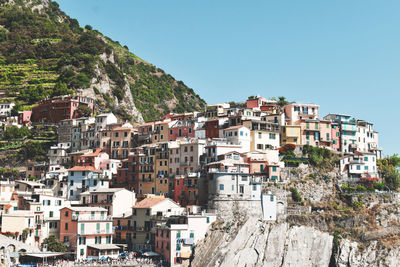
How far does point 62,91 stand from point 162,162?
46833 mm

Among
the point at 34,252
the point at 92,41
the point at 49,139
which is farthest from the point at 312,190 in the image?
the point at 92,41

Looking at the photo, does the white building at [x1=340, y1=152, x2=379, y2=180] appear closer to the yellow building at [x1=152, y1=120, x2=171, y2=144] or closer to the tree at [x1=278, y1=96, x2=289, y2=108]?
the tree at [x1=278, y1=96, x2=289, y2=108]

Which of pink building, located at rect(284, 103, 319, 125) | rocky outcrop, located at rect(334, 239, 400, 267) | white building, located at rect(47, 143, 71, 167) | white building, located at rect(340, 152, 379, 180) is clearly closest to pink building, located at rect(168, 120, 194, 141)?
pink building, located at rect(284, 103, 319, 125)

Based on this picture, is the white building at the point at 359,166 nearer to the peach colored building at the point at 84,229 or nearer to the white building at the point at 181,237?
the white building at the point at 181,237

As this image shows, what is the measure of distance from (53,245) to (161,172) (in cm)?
2443

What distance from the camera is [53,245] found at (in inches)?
3027

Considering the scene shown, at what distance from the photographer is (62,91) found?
431 feet

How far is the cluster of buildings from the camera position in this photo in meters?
79.8

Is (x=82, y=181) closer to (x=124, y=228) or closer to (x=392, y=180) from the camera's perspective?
(x=124, y=228)

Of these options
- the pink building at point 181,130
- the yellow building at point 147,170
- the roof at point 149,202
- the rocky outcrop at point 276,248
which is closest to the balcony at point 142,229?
the roof at point 149,202

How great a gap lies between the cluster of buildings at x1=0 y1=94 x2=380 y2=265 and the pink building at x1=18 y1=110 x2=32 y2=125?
10.3 m

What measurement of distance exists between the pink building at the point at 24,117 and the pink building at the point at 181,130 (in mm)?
39995

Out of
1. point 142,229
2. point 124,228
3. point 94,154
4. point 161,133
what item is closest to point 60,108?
point 94,154

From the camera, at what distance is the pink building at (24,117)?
127 meters
